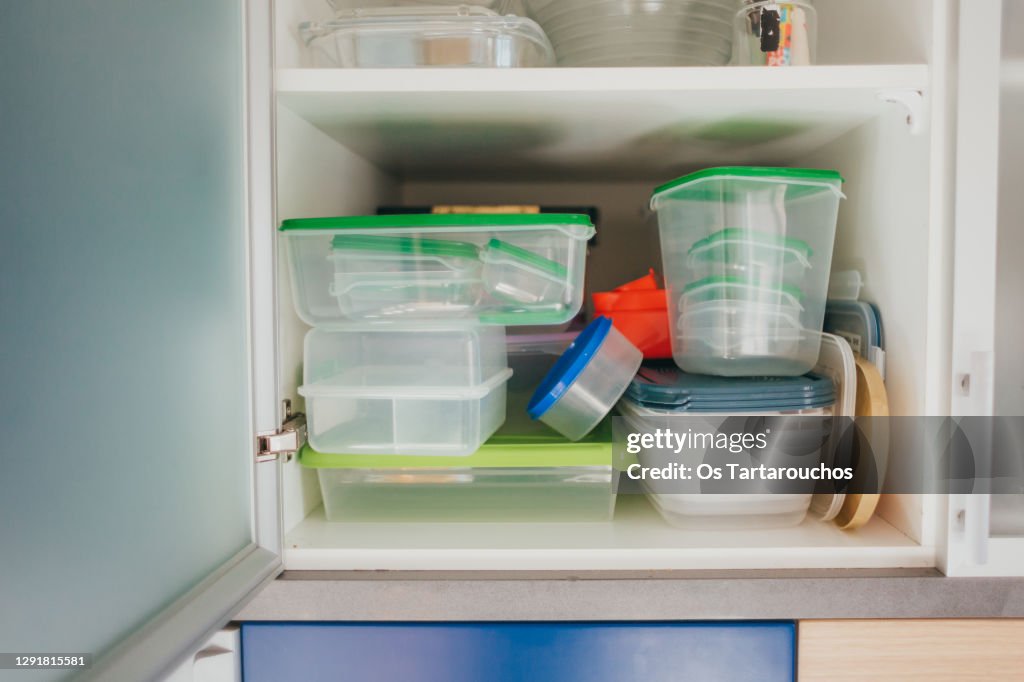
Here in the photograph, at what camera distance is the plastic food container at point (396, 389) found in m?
0.60

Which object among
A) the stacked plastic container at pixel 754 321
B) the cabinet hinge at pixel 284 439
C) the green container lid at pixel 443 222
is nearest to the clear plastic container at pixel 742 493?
the stacked plastic container at pixel 754 321

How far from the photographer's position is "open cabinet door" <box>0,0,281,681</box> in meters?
0.31

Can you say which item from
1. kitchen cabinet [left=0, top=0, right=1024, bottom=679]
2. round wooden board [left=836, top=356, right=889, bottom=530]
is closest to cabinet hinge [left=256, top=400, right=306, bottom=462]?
kitchen cabinet [left=0, top=0, right=1024, bottom=679]

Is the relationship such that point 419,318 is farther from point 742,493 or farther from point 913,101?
point 913,101

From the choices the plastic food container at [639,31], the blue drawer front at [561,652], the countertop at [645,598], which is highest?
the plastic food container at [639,31]

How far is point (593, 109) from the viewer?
62cm

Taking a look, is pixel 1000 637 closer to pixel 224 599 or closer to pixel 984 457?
pixel 984 457

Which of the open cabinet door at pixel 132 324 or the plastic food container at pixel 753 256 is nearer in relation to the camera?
the open cabinet door at pixel 132 324

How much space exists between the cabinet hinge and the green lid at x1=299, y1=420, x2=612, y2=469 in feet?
0.10

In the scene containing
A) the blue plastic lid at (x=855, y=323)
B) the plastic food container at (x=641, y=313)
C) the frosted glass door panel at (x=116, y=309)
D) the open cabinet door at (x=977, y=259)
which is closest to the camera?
the frosted glass door panel at (x=116, y=309)

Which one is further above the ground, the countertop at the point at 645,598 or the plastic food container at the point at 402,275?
the plastic food container at the point at 402,275

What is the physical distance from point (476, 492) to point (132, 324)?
1.29ft

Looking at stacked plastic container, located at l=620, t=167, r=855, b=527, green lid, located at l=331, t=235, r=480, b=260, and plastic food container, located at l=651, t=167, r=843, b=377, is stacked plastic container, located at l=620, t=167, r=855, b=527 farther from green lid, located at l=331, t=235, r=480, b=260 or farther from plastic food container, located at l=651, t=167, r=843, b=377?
green lid, located at l=331, t=235, r=480, b=260

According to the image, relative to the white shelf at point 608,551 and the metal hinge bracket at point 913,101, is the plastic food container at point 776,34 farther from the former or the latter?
the white shelf at point 608,551
